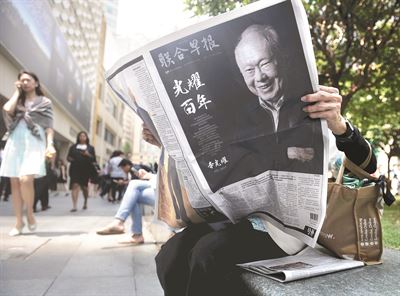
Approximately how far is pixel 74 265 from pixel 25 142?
178cm

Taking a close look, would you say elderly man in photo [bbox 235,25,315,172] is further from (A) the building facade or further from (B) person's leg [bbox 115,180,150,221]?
(A) the building facade

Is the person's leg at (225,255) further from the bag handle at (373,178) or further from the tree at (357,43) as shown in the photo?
the tree at (357,43)

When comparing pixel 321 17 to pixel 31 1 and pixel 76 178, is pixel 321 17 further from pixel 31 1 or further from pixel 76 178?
pixel 31 1

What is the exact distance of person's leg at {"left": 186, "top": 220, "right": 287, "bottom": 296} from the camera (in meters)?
1.21

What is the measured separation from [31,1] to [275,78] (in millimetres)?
12410

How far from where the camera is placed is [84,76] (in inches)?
974

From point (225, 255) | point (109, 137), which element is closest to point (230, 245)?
point (225, 255)

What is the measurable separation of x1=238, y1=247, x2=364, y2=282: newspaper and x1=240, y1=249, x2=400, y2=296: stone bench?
1 cm

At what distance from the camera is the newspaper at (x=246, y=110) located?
3.62 ft

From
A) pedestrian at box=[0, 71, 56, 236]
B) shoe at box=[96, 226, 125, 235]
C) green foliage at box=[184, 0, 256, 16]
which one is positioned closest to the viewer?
shoe at box=[96, 226, 125, 235]

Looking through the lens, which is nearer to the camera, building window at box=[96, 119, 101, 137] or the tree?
the tree

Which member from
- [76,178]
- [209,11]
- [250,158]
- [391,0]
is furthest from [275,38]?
[391,0]

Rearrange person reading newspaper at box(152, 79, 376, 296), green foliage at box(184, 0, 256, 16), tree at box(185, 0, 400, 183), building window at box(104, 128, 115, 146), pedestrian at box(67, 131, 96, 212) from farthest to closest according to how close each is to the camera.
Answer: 1. building window at box(104, 128, 115, 146)
2. tree at box(185, 0, 400, 183)
3. pedestrian at box(67, 131, 96, 212)
4. green foliage at box(184, 0, 256, 16)
5. person reading newspaper at box(152, 79, 376, 296)

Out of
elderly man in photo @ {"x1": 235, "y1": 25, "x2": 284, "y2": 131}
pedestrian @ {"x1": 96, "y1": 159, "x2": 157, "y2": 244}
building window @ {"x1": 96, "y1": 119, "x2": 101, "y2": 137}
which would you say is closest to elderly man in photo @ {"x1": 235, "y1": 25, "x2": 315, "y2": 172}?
elderly man in photo @ {"x1": 235, "y1": 25, "x2": 284, "y2": 131}
